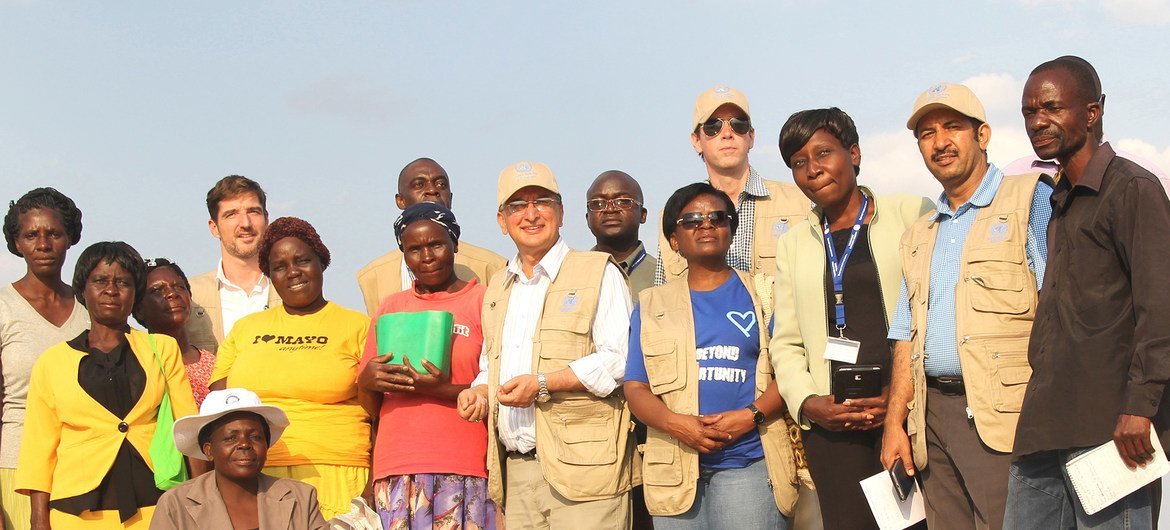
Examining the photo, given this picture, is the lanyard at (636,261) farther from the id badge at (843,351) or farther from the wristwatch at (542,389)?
the id badge at (843,351)

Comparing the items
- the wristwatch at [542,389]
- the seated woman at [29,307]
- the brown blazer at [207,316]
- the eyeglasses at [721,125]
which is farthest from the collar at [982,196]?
the seated woman at [29,307]

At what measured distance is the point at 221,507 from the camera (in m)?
5.59

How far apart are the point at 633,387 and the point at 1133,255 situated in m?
2.41

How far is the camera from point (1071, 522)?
14.4ft

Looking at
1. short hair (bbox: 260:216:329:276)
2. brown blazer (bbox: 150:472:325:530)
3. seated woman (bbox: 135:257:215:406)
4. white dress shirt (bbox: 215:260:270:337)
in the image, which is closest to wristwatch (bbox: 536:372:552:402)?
brown blazer (bbox: 150:472:325:530)

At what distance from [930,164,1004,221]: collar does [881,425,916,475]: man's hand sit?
3.36 feet

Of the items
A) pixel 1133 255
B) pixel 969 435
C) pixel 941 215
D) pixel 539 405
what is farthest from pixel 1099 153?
pixel 539 405

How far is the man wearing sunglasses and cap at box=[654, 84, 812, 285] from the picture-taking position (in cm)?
646

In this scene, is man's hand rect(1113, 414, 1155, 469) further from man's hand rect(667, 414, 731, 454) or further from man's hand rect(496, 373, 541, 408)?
man's hand rect(496, 373, 541, 408)

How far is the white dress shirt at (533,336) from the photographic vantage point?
5.58 meters

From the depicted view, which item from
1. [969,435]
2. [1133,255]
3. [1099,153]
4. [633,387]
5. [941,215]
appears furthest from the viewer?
[633,387]

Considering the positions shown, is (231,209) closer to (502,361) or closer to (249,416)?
(249,416)

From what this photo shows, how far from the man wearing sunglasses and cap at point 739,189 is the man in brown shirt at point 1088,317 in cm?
209

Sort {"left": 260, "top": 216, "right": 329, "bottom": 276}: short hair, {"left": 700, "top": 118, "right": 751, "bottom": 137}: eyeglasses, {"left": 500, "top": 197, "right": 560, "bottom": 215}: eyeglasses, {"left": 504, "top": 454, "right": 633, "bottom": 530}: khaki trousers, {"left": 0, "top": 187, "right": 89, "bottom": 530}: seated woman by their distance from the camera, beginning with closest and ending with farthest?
{"left": 504, "top": 454, "right": 633, "bottom": 530}: khaki trousers → {"left": 500, "top": 197, "right": 560, "bottom": 215}: eyeglasses → {"left": 260, "top": 216, "right": 329, "bottom": 276}: short hair → {"left": 0, "top": 187, "right": 89, "bottom": 530}: seated woman → {"left": 700, "top": 118, "right": 751, "bottom": 137}: eyeglasses
